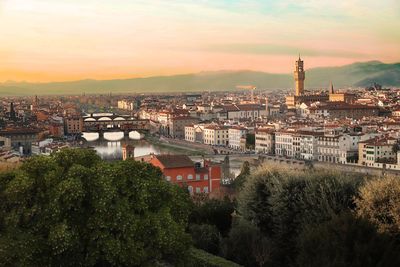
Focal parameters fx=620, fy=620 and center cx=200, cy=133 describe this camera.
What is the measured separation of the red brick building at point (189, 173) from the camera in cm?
1220

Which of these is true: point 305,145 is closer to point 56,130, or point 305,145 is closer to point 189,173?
point 189,173

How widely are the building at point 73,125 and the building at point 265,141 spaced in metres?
16.1

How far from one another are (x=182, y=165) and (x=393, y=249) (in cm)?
813

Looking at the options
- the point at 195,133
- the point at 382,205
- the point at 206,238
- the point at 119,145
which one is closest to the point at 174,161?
the point at 206,238

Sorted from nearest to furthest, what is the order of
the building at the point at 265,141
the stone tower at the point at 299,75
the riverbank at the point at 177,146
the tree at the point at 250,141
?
A: the building at the point at 265,141 < the riverbank at the point at 177,146 < the tree at the point at 250,141 < the stone tower at the point at 299,75

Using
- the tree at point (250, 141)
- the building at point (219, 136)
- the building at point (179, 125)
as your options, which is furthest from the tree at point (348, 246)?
the building at point (179, 125)

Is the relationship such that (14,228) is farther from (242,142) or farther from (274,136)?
(242,142)

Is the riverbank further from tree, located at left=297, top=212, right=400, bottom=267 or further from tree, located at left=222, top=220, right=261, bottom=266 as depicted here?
tree, located at left=297, top=212, right=400, bottom=267

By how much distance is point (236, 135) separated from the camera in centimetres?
2809

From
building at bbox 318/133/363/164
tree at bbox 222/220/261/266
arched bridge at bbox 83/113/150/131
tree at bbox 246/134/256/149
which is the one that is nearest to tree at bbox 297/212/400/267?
tree at bbox 222/220/261/266

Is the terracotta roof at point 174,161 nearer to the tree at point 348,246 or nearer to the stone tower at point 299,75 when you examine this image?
the tree at point 348,246

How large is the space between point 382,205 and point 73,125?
35.3 m

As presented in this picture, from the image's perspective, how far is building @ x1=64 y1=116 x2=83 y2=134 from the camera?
38438mm

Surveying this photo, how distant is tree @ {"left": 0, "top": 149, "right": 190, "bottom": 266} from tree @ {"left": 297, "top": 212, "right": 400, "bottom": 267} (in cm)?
96
